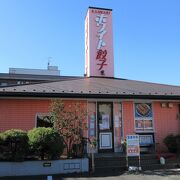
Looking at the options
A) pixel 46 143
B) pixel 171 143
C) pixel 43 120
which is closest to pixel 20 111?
pixel 43 120

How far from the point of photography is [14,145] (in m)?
11.7

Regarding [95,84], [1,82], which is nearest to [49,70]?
[1,82]

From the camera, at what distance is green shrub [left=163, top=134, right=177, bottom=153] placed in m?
14.6

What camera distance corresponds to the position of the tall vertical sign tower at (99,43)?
67.4ft

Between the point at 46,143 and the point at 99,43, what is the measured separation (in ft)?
35.3

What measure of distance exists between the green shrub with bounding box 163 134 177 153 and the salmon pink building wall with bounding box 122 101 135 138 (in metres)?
1.74

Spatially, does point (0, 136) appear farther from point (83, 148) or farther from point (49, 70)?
point (49, 70)

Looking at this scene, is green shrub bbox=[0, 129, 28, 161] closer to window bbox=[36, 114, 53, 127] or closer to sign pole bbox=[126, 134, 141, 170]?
window bbox=[36, 114, 53, 127]

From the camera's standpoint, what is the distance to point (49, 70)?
55.2 m

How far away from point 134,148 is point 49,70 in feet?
144

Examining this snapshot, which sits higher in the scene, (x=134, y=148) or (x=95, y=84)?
(x=95, y=84)

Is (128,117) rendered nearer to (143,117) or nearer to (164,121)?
(143,117)

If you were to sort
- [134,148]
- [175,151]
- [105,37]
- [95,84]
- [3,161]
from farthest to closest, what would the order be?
[105,37] < [95,84] < [175,151] < [134,148] < [3,161]

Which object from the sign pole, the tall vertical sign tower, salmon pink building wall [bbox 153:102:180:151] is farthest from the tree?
the tall vertical sign tower
